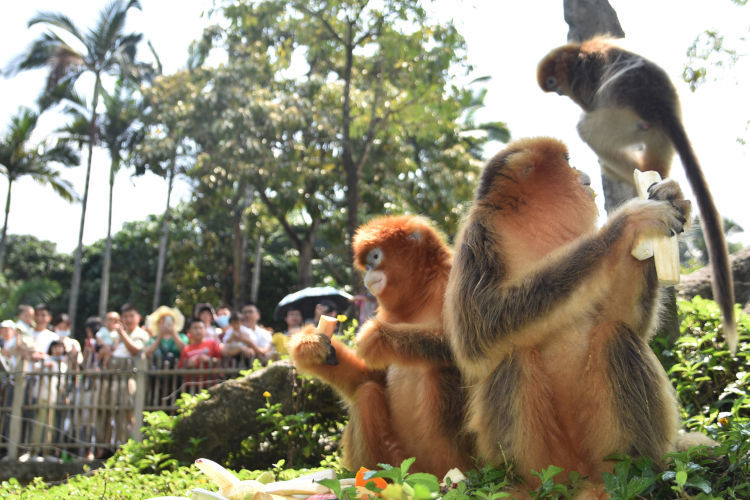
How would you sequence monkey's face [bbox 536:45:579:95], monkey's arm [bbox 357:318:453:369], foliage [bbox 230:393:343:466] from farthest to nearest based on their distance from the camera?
1. monkey's face [bbox 536:45:579:95]
2. foliage [bbox 230:393:343:466]
3. monkey's arm [bbox 357:318:453:369]

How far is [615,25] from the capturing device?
233 inches

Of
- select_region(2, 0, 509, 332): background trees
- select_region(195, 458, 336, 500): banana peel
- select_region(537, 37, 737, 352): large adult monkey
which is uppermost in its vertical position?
select_region(2, 0, 509, 332): background trees

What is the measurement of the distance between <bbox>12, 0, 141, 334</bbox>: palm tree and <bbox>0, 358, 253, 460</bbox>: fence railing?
54.9ft

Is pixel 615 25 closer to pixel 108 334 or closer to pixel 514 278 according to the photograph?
pixel 514 278

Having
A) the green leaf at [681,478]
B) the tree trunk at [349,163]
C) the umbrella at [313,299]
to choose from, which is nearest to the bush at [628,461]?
the green leaf at [681,478]

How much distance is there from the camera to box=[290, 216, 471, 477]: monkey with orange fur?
3623 millimetres

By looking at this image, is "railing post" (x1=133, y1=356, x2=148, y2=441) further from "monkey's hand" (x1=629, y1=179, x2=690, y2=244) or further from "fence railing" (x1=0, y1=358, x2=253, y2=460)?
"monkey's hand" (x1=629, y1=179, x2=690, y2=244)

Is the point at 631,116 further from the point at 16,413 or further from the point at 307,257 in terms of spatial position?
the point at 307,257

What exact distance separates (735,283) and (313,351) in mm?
4444

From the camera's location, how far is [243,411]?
19.1 feet

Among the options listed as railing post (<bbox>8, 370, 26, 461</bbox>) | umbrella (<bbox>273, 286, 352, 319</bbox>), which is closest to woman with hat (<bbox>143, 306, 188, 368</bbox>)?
railing post (<bbox>8, 370, 26, 461</bbox>)

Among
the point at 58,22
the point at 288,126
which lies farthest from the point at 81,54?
the point at 288,126

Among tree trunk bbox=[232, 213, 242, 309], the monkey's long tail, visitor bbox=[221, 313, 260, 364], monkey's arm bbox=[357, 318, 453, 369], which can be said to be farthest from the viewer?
tree trunk bbox=[232, 213, 242, 309]

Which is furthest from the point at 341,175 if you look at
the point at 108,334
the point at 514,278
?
the point at 514,278
